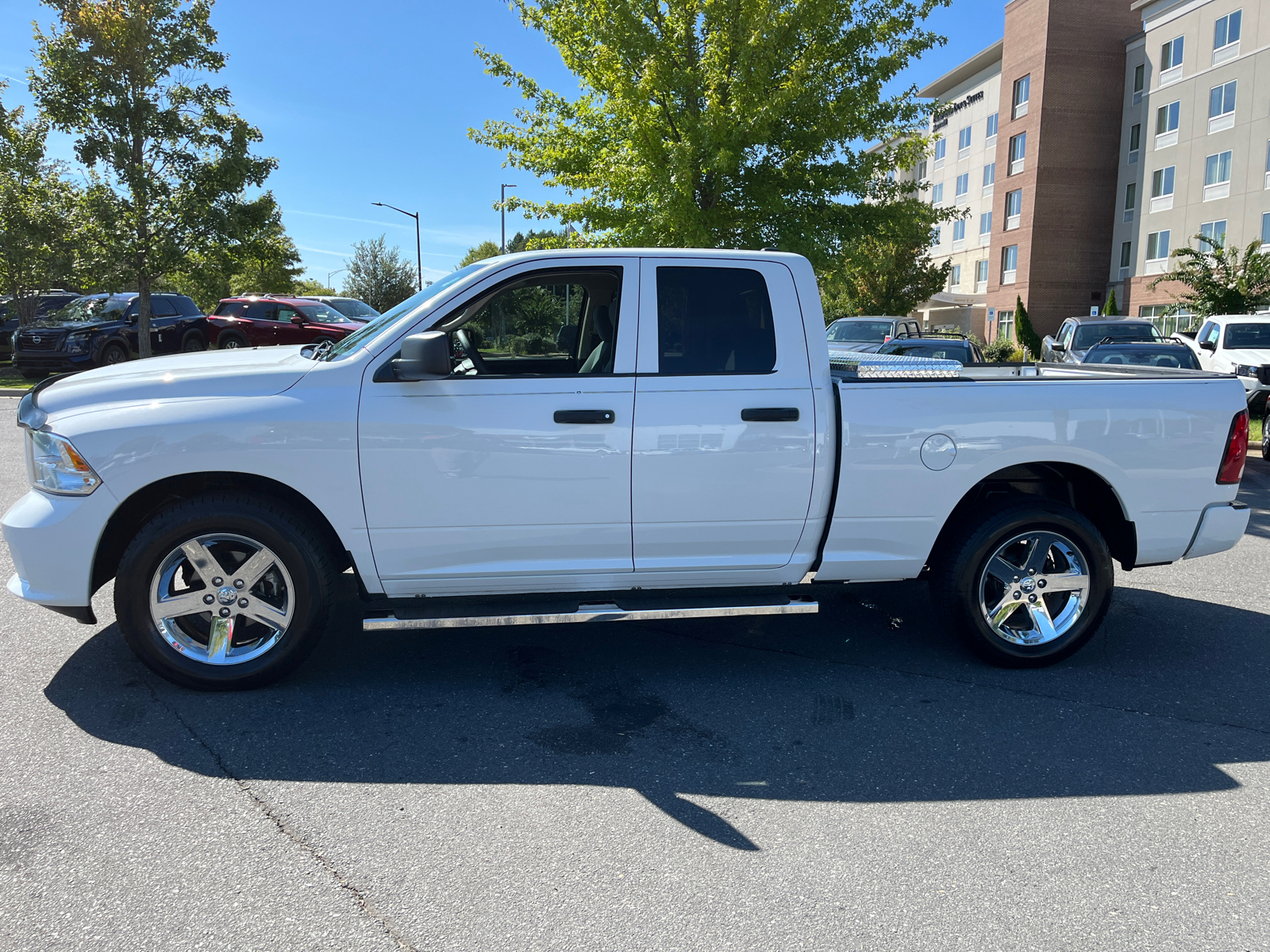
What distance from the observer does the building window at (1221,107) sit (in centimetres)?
3662

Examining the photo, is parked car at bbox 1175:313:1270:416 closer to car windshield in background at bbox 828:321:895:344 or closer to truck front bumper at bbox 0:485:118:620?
car windshield in background at bbox 828:321:895:344

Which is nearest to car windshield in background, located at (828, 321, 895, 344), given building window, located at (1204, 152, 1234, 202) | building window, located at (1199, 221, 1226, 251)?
building window, located at (1199, 221, 1226, 251)

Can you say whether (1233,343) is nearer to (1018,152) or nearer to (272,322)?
(272,322)

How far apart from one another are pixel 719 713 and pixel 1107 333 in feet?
55.4

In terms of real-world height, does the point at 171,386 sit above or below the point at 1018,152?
below

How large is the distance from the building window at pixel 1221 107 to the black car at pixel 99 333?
124 feet

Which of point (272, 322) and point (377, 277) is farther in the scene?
point (377, 277)

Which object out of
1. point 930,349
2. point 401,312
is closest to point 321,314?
point 930,349

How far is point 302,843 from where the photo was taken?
3.15 meters

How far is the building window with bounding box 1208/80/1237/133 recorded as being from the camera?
36.6m

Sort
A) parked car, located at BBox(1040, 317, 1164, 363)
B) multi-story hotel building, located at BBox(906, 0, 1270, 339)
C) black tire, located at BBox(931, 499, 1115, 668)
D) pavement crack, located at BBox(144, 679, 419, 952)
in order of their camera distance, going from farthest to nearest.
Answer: multi-story hotel building, located at BBox(906, 0, 1270, 339)
parked car, located at BBox(1040, 317, 1164, 363)
black tire, located at BBox(931, 499, 1115, 668)
pavement crack, located at BBox(144, 679, 419, 952)

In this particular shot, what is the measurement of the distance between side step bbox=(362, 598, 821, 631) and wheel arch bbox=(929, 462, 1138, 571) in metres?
0.99

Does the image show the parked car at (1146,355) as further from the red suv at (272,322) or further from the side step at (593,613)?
the red suv at (272,322)

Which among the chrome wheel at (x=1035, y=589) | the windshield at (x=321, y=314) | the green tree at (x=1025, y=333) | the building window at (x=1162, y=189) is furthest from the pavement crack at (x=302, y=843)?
the building window at (x=1162, y=189)
